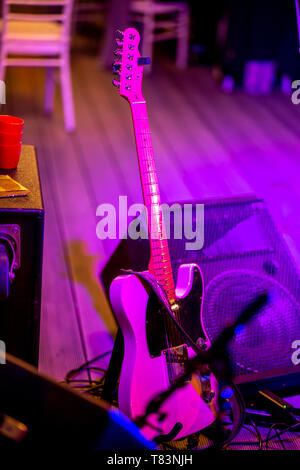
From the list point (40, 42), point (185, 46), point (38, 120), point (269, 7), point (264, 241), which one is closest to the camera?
point (264, 241)

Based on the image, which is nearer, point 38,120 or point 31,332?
point 31,332

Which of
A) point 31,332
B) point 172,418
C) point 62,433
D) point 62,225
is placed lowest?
point 62,225

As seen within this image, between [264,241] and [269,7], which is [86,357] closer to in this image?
[264,241]

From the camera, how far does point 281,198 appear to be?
3.01 m

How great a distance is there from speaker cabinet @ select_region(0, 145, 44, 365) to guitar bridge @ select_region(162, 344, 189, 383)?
0.37 m

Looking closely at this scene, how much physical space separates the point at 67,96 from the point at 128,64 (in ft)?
7.59

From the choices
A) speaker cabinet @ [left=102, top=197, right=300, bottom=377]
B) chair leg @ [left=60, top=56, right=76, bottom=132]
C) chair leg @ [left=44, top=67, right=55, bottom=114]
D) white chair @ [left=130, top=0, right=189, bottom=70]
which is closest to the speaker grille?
speaker cabinet @ [left=102, top=197, right=300, bottom=377]

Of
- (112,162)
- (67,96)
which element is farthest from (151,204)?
(67,96)

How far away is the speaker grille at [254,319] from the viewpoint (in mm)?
1631

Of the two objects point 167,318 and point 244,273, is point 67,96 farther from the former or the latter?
point 167,318

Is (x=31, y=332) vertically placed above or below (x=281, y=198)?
above

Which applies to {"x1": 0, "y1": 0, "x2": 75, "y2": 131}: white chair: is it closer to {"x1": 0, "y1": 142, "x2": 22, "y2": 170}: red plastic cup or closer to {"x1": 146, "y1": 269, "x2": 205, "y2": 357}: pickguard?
{"x1": 0, "y1": 142, "x2": 22, "y2": 170}: red plastic cup

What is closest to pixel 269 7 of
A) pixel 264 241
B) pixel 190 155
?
pixel 190 155

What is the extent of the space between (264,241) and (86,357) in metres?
0.74
